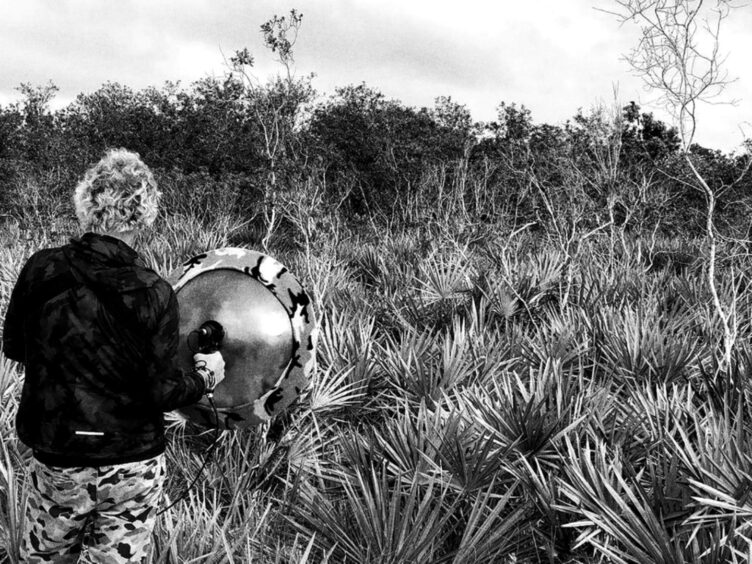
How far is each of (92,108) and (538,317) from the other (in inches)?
873

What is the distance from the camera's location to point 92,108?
25.4 metres

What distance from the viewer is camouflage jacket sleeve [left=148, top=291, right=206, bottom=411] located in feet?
6.96

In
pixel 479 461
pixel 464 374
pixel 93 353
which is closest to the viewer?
pixel 93 353

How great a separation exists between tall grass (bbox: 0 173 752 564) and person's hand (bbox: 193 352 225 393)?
50cm

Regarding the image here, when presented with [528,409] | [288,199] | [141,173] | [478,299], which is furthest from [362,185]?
[141,173]

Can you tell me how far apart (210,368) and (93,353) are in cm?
46

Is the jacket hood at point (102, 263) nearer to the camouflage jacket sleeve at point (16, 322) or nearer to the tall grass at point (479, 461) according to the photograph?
the camouflage jacket sleeve at point (16, 322)

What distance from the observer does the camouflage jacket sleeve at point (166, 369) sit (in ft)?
6.96

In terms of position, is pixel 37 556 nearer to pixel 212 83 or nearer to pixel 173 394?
pixel 173 394

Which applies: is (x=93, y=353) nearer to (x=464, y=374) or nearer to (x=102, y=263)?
(x=102, y=263)

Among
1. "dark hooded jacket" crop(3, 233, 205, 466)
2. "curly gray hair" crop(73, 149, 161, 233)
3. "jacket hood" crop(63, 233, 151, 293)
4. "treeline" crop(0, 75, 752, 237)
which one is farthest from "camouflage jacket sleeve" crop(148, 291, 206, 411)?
"treeline" crop(0, 75, 752, 237)

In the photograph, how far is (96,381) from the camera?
2.09 meters

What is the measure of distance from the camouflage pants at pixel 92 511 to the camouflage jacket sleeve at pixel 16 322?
1.22 ft

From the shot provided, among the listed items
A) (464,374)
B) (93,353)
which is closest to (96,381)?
(93,353)
